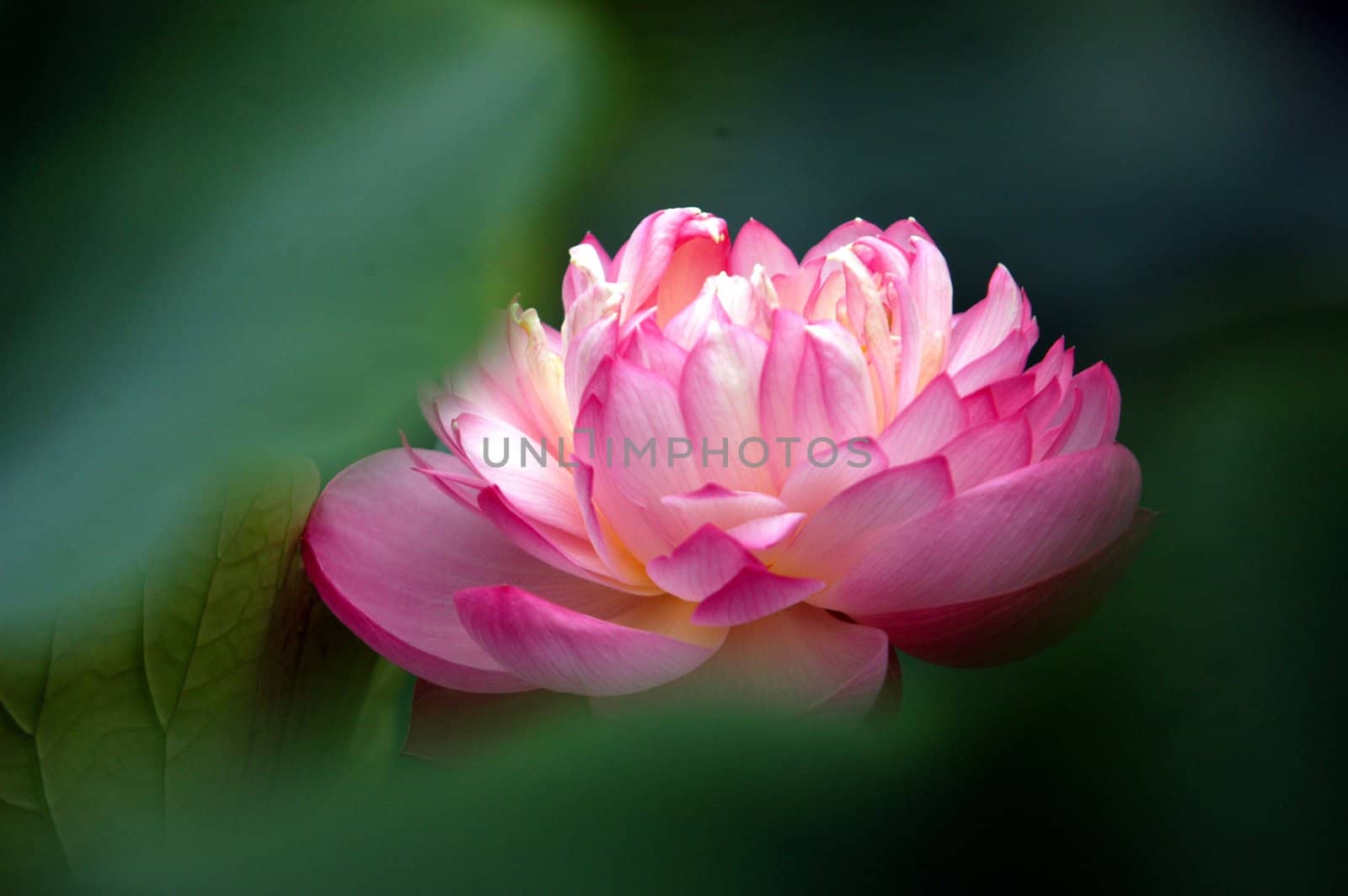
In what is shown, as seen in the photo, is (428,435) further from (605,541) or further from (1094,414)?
(1094,414)

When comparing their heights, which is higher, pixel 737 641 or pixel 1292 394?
pixel 1292 394

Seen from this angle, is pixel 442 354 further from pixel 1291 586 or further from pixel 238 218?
pixel 1291 586

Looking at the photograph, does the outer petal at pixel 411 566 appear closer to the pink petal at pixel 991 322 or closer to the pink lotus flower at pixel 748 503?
the pink lotus flower at pixel 748 503

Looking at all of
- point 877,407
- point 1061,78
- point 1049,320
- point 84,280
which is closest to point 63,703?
point 84,280

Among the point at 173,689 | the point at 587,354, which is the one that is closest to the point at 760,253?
the point at 587,354

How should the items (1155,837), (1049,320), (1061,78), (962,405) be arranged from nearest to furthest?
(1155,837) < (962,405) < (1049,320) < (1061,78)

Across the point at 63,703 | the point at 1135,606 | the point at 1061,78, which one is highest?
the point at 1061,78
